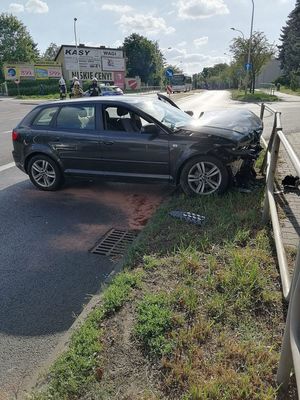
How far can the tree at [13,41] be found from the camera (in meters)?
77.6

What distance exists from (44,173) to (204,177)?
9.51 feet

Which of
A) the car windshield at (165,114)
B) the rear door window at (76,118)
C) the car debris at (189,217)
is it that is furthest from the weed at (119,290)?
the rear door window at (76,118)

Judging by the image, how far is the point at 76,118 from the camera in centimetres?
627

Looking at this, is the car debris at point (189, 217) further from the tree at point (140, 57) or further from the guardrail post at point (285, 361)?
the tree at point (140, 57)

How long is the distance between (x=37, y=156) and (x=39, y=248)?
8.17 ft

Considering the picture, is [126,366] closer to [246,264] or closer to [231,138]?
[246,264]

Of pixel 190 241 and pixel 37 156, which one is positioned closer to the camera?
pixel 190 241

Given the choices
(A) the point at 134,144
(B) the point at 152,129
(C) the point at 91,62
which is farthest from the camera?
(C) the point at 91,62

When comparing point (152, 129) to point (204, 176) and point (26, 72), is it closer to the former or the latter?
point (204, 176)

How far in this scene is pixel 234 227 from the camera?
4348 mm

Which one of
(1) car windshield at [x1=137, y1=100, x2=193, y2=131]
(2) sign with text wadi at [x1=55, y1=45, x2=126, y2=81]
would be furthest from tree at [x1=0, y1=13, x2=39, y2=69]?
(1) car windshield at [x1=137, y1=100, x2=193, y2=131]

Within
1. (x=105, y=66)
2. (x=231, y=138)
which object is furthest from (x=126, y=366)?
(x=105, y=66)

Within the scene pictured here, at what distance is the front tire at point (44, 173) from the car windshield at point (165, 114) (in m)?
1.84

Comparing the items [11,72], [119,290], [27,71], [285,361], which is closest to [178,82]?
[27,71]
